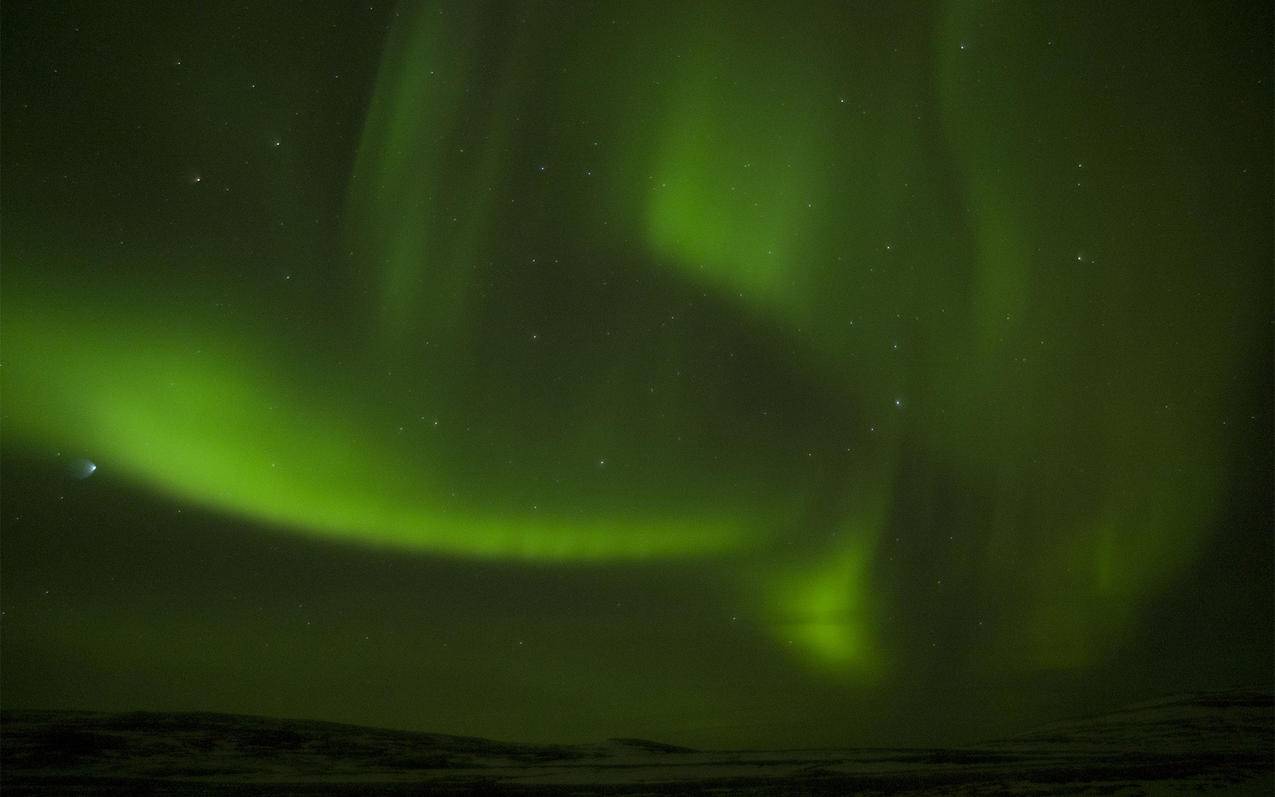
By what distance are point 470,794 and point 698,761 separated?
215 cm

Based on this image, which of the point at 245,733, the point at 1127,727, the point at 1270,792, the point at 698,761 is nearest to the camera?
the point at 1270,792

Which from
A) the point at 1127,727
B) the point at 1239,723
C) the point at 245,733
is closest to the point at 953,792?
the point at 1127,727

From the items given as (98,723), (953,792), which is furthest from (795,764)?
(98,723)

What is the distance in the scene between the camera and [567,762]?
22.2 feet

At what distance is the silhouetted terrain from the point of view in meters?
5.64

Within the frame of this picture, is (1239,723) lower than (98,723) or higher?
higher

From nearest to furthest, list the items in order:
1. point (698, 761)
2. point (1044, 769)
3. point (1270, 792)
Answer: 1. point (1270, 792)
2. point (1044, 769)
3. point (698, 761)

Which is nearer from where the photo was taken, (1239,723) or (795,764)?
(795,764)

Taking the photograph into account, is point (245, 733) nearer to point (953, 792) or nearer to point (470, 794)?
point (470, 794)

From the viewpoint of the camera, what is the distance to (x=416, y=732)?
839cm

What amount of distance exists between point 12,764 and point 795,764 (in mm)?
6573

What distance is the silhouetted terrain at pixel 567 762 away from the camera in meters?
5.64

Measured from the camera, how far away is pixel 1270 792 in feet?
17.3

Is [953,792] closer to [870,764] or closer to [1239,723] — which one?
[870,764]
